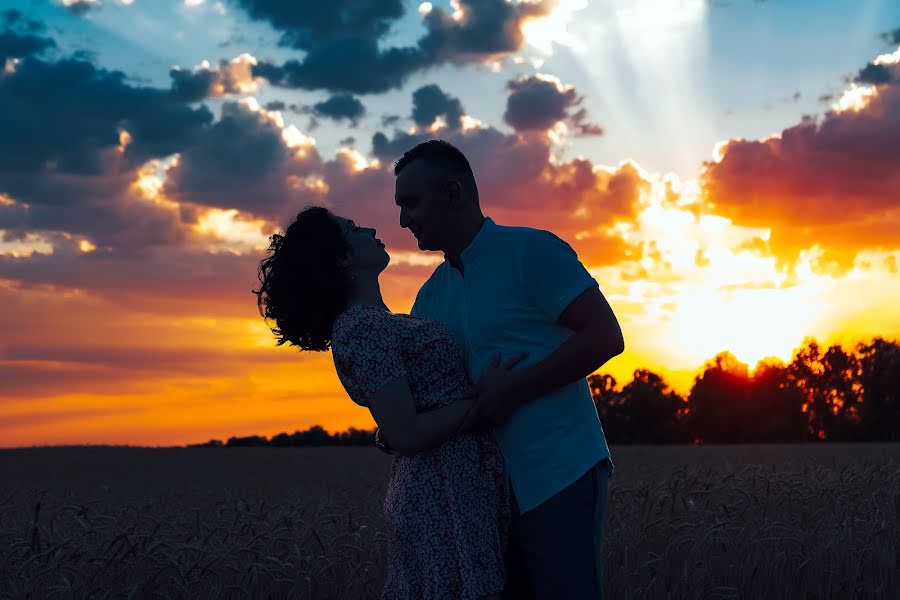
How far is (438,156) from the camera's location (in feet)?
13.5

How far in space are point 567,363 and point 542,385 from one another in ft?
0.41

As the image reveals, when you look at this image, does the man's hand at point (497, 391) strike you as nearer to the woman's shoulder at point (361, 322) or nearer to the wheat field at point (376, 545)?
the woman's shoulder at point (361, 322)

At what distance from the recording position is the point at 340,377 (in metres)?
3.86

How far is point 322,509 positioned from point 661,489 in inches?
119

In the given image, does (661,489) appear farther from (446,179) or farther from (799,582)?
(446,179)

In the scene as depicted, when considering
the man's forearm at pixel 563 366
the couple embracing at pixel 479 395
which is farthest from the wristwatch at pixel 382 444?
the man's forearm at pixel 563 366

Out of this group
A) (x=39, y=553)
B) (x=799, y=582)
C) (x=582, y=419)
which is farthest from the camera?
(x=799, y=582)

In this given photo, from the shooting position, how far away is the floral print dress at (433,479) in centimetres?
371

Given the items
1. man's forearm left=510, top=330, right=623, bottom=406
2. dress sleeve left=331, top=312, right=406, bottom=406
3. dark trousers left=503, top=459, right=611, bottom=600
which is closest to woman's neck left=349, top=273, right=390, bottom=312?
dress sleeve left=331, top=312, right=406, bottom=406

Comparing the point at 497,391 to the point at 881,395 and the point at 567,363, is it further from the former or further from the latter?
the point at 881,395

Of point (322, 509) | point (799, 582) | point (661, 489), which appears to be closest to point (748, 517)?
point (661, 489)

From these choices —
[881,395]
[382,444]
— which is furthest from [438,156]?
[881,395]

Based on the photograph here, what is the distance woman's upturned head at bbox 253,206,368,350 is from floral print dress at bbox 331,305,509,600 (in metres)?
0.12

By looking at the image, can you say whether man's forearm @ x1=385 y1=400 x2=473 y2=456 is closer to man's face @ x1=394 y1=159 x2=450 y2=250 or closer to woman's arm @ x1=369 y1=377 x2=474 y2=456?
woman's arm @ x1=369 y1=377 x2=474 y2=456
